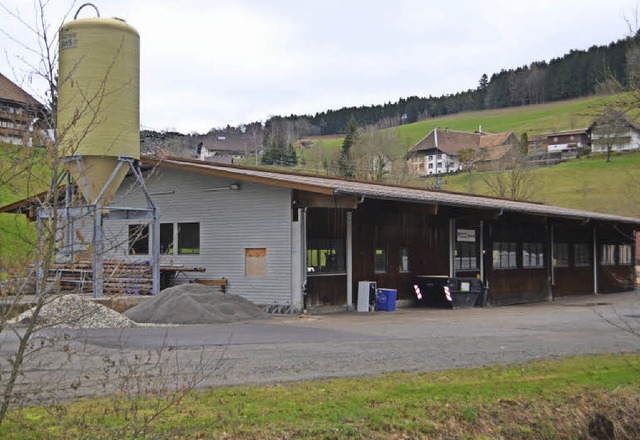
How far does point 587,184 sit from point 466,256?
201 feet

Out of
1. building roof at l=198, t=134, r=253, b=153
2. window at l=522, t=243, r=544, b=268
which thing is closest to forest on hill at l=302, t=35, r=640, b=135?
building roof at l=198, t=134, r=253, b=153

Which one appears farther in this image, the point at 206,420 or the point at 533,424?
the point at 533,424

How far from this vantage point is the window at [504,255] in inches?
1112

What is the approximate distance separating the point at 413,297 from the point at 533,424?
16.1 meters

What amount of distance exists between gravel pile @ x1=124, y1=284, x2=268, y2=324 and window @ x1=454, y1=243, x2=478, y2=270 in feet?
32.0

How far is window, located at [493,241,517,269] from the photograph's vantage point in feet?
92.6

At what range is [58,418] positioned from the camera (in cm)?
624

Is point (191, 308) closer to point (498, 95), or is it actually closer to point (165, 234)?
point (165, 234)

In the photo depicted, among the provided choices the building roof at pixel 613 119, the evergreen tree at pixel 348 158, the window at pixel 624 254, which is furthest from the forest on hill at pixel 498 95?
the building roof at pixel 613 119

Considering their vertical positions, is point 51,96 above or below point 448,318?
above

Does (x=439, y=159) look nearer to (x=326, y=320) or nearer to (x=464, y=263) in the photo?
(x=464, y=263)

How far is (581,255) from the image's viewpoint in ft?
113

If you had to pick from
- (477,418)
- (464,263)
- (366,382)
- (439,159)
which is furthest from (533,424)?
(439,159)

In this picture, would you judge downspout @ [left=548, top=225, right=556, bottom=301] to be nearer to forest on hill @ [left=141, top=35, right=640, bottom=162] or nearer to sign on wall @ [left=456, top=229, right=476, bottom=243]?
sign on wall @ [left=456, top=229, right=476, bottom=243]
